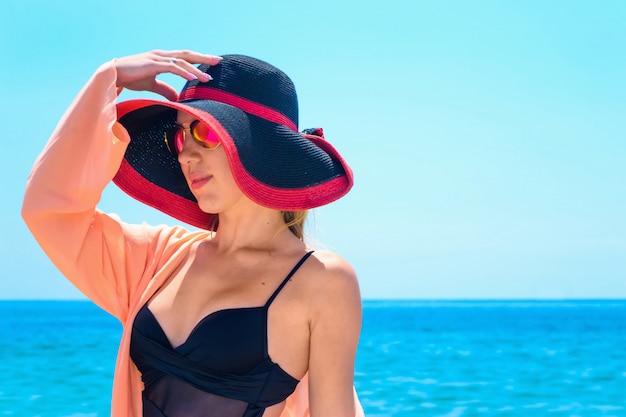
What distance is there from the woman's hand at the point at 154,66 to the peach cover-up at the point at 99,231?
68 mm

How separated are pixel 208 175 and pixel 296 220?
34cm

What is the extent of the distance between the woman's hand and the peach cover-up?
68 mm

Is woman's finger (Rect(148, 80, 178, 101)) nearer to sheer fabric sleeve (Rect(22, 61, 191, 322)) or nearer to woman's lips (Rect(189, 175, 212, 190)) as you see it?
sheer fabric sleeve (Rect(22, 61, 191, 322))

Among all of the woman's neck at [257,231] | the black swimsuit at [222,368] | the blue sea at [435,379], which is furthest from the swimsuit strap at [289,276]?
the blue sea at [435,379]

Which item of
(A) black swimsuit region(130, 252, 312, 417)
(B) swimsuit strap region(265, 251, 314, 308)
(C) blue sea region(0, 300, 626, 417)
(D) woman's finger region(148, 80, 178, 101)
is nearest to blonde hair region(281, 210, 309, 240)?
(B) swimsuit strap region(265, 251, 314, 308)

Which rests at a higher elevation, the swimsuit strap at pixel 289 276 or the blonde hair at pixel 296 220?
the blonde hair at pixel 296 220

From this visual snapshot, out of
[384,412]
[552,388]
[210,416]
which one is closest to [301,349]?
[210,416]

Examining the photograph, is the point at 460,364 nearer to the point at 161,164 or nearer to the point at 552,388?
the point at 552,388

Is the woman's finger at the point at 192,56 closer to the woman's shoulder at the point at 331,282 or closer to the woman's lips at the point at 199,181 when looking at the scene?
Result: the woman's lips at the point at 199,181

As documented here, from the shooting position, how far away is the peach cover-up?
2305 mm

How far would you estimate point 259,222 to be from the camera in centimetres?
259

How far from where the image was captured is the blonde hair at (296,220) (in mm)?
2637

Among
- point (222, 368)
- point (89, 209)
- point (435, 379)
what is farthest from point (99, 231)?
point (435, 379)

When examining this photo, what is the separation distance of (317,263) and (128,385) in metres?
0.64
